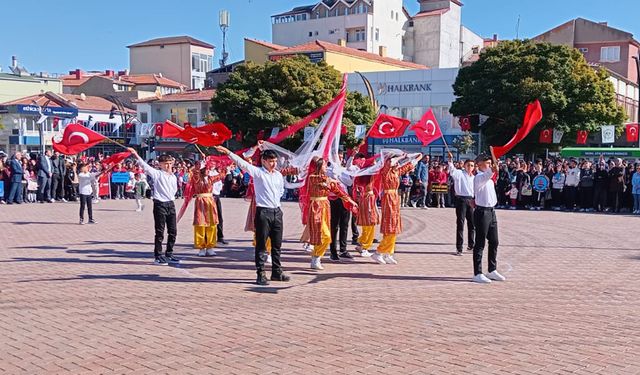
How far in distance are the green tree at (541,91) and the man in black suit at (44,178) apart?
22.7 metres

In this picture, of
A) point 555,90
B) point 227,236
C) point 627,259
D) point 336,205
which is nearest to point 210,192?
point 336,205

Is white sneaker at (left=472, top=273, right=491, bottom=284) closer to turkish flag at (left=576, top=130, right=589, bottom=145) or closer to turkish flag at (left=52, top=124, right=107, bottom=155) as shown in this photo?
turkish flag at (left=52, top=124, right=107, bottom=155)

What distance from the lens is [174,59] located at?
80625 millimetres

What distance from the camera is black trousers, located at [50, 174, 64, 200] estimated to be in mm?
26109

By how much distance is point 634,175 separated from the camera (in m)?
22.2

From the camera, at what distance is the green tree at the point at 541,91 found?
34047 mm

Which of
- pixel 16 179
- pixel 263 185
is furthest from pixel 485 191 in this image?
pixel 16 179

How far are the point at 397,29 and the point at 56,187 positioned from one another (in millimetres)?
48913

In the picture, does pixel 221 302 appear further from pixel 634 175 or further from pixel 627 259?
pixel 634 175

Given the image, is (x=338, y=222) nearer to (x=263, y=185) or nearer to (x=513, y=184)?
(x=263, y=185)

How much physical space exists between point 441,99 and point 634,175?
27203 millimetres

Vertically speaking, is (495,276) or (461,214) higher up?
(461,214)

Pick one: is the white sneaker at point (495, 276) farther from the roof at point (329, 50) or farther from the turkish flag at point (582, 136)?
the roof at point (329, 50)

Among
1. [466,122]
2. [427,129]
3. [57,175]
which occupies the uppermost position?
[466,122]
